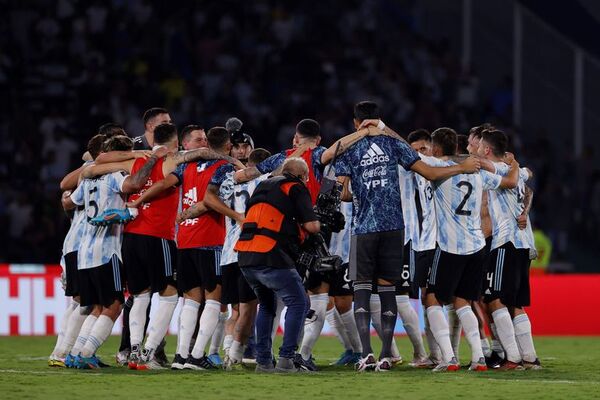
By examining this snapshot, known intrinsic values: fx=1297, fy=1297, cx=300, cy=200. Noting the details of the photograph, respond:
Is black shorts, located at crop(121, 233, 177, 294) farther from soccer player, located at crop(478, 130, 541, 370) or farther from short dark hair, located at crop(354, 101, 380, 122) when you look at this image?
soccer player, located at crop(478, 130, 541, 370)

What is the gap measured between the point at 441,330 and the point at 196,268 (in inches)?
98.0

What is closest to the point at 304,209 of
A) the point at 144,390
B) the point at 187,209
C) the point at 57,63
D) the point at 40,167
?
the point at 187,209

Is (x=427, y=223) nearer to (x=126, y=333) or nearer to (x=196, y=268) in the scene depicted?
(x=196, y=268)

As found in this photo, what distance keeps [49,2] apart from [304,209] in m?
14.2

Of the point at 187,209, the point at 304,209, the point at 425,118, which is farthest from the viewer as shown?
the point at 425,118

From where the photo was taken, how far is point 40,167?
2236cm

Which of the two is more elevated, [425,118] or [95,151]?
[425,118]

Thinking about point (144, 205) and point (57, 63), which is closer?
point (144, 205)

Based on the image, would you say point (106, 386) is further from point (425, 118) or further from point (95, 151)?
point (425, 118)

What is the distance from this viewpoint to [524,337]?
13195mm

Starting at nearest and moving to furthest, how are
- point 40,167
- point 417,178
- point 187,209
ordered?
1. point 187,209
2. point 417,178
3. point 40,167

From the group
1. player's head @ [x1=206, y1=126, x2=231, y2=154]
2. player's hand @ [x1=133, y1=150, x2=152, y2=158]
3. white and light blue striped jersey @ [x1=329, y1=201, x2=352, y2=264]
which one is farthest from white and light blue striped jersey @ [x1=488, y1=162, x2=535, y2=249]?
player's hand @ [x1=133, y1=150, x2=152, y2=158]

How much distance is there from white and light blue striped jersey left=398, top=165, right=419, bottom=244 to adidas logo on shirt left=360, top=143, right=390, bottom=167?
36.7 inches

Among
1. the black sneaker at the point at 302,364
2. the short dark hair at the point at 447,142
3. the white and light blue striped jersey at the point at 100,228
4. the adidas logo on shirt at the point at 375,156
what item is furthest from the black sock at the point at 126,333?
the short dark hair at the point at 447,142
